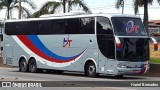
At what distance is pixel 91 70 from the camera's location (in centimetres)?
2548

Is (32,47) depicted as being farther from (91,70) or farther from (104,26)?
(104,26)

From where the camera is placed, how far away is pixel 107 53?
24344 mm

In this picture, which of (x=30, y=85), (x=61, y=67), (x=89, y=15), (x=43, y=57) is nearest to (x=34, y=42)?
(x=43, y=57)

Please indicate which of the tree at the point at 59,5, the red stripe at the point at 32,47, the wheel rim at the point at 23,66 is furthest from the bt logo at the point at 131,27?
the tree at the point at 59,5

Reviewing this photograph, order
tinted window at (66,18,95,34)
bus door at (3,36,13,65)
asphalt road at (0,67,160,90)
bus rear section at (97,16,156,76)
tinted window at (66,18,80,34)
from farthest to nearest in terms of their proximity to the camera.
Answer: bus door at (3,36,13,65) → tinted window at (66,18,80,34) → tinted window at (66,18,95,34) → bus rear section at (97,16,156,76) → asphalt road at (0,67,160,90)

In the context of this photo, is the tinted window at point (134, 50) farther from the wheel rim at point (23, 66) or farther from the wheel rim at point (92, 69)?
the wheel rim at point (23, 66)

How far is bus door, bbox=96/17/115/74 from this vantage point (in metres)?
24.1

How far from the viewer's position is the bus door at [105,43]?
950 inches

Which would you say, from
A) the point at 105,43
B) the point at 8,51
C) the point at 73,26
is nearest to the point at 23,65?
the point at 8,51

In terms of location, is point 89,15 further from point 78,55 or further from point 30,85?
point 30,85

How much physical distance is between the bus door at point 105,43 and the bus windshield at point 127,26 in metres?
0.36

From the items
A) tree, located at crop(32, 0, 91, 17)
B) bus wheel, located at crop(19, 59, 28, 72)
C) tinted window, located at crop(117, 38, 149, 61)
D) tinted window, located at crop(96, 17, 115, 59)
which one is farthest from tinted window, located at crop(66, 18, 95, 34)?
tree, located at crop(32, 0, 91, 17)

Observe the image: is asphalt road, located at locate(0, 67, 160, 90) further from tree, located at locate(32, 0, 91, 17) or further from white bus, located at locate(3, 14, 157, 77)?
tree, located at locate(32, 0, 91, 17)

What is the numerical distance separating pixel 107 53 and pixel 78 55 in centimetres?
269
